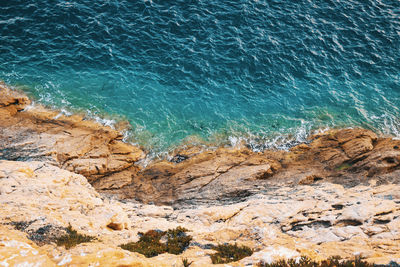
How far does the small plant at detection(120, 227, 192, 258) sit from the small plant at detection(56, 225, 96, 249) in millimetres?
1803

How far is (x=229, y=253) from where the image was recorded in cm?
1350

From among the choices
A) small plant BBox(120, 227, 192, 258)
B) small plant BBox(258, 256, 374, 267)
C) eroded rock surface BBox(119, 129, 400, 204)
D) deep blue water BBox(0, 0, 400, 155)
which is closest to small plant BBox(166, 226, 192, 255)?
small plant BBox(120, 227, 192, 258)

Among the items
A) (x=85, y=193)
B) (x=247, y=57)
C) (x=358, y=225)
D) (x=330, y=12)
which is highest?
(x=330, y=12)

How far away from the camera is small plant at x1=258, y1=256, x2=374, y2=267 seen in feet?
37.1

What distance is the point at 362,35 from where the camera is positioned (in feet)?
136

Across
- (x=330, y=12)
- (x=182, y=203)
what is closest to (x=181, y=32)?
(x=330, y=12)

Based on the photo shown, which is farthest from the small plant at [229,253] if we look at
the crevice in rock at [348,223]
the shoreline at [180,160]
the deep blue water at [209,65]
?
the deep blue water at [209,65]

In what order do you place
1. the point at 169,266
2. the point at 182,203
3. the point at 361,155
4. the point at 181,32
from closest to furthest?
the point at 169,266
the point at 182,203
the point at 361,155
the point at 181,32

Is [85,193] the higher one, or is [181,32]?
[181,32]

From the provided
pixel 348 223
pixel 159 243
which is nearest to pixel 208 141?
pixel 159 243

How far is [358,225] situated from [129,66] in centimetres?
2922

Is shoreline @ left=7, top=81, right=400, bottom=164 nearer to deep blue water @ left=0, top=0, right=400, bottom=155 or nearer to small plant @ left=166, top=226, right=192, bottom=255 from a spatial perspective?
deep blue water @ left=0, top=0, right=400, bottom=155

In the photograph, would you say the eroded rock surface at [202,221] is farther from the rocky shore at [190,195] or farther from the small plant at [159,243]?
the small plant at [159,243]

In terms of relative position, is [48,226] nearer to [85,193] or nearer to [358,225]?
[85,193]
